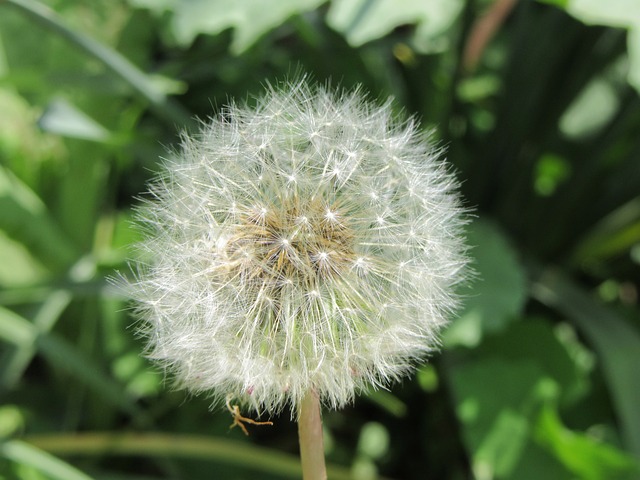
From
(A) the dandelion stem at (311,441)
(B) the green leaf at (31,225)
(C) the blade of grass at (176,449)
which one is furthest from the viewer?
(B) the green leaf at (31,225)

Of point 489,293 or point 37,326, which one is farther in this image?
point 37,326

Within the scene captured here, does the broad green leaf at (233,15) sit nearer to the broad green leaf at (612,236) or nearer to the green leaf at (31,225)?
the green leaf at (31,225)

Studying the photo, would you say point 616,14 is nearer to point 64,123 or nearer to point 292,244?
point 292,244

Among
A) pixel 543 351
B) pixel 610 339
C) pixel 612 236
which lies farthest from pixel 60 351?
pixel 612 236

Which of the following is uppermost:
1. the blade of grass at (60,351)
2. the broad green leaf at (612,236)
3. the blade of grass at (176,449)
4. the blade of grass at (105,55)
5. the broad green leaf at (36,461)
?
the blade of grass at (105,55)

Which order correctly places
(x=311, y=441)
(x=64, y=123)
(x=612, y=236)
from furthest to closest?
(x=612, y=236) < (x=64, y=123) < (x=311, y=441)

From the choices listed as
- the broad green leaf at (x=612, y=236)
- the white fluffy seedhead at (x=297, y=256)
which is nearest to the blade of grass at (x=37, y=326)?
the white fluffy seedhead at (x=297, y=256)

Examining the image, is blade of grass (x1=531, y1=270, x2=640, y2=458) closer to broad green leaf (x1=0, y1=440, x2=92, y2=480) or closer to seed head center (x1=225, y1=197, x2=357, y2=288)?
seed head center (x1=225, y1=197, x2=357, y2=288)
